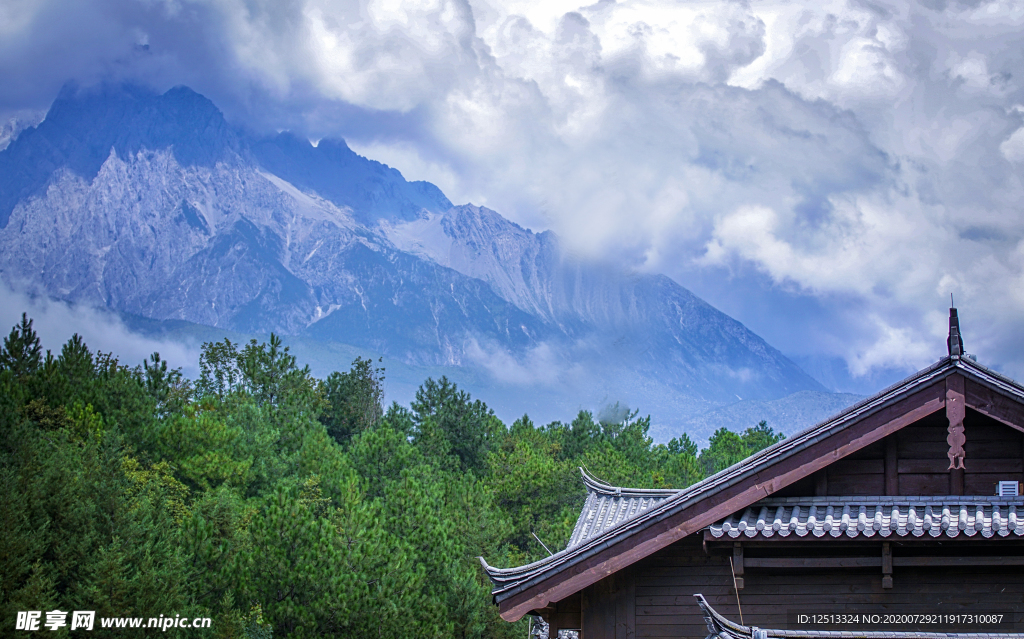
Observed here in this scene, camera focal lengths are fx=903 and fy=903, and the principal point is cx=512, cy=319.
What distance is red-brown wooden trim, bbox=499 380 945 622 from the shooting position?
9.88 meters

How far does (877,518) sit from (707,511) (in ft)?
5.81

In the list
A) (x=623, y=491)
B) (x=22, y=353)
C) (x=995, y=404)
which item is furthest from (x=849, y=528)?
(x=22, y=353)

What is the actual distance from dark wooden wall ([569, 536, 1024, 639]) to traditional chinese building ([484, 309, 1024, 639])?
0.04 feet

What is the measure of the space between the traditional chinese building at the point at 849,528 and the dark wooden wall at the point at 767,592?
14mm

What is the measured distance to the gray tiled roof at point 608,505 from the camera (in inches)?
601

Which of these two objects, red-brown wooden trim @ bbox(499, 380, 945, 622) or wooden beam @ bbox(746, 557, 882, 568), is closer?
red-brown wooden trim @ bbox(499, 380, 945, 622)

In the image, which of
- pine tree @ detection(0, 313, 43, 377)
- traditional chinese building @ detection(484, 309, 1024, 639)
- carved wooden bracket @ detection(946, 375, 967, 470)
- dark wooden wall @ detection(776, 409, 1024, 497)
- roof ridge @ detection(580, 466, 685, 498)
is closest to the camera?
carved wooden bracket @ detection(946, 375, 967, 470)

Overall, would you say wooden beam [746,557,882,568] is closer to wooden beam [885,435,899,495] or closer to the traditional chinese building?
the traditional chinese building

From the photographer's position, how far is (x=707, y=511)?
398 inches

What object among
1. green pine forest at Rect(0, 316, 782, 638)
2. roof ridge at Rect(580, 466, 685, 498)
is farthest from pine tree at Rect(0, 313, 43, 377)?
roof ridge at Rect(580, 466, 685, 498)

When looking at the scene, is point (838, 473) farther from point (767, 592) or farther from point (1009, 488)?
point (1009, 488)

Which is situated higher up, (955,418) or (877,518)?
(955,418)

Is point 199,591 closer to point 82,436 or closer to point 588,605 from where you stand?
point 82,436

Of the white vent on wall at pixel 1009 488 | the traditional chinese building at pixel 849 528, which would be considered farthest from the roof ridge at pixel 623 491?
the white vent on wall at pixel 1009 488
